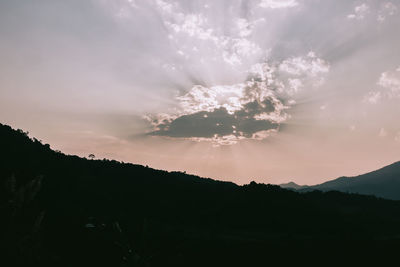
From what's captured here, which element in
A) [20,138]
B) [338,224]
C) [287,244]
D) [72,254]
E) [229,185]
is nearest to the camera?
[72,254]

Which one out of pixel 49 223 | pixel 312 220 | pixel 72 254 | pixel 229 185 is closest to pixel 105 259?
pixel 72 254

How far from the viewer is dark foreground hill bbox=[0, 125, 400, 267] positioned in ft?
58.5

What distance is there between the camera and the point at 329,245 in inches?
1726

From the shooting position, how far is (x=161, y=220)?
6419 cm

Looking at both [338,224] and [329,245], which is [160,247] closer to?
[329,245]

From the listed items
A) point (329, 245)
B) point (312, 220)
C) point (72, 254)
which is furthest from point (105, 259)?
point (312, 220)

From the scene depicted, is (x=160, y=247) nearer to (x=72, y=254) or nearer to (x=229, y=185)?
(x=72, y=254)

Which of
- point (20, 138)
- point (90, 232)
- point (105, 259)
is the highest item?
point (20, 138)

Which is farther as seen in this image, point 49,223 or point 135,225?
point 135,225

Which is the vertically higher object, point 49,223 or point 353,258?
point 49,223

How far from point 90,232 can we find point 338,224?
51.6 meters

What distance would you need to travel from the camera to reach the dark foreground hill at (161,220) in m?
17.8

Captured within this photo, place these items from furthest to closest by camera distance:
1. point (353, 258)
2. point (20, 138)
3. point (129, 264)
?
1. point (20, 138)
2. point (353, 258)
3. point (129, 264)

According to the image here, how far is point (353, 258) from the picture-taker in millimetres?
38781
